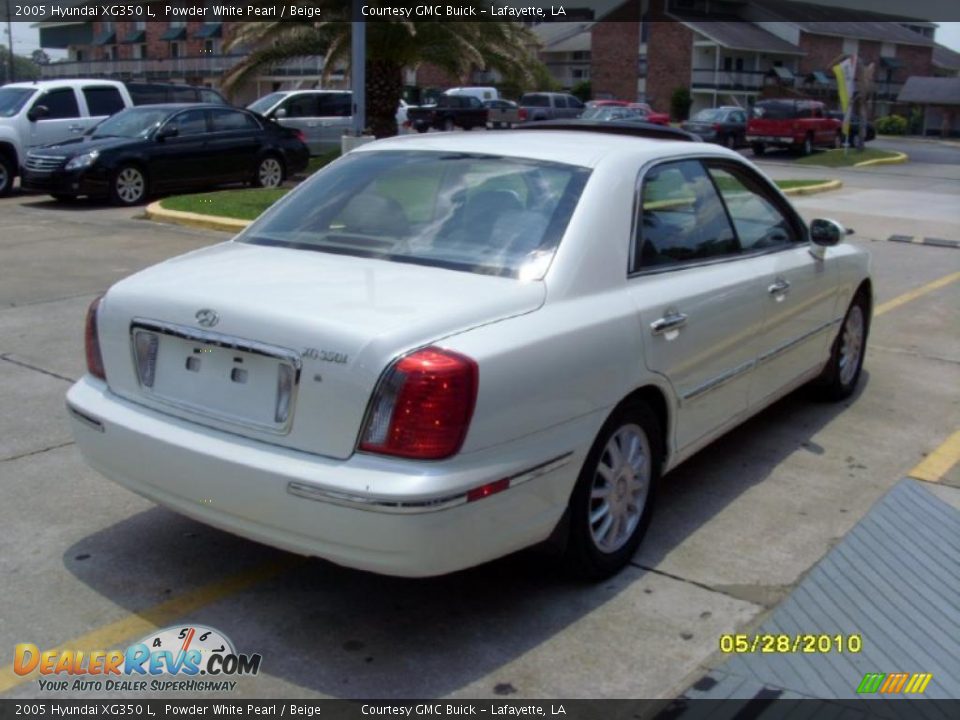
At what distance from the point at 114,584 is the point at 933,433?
4.39 meters

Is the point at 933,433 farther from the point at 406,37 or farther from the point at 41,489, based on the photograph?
the point at 406,37

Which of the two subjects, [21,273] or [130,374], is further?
[21,273]

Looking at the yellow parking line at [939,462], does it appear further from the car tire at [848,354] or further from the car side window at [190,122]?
the car side window at [190,122]

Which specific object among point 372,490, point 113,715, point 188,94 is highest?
point 188,94

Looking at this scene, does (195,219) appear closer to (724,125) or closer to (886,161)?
(886,161)

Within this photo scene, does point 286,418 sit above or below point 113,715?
above

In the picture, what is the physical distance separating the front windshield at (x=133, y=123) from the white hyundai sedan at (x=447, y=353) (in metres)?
12.4

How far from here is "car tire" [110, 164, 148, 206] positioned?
51.5ft

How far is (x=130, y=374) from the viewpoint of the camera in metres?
3.81

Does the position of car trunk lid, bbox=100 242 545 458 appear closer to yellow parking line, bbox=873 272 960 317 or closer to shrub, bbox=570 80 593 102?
yellow parking line, bbox=873 272 960 317

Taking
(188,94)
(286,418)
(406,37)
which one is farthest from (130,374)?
(188,94)

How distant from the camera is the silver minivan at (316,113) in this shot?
22.4m

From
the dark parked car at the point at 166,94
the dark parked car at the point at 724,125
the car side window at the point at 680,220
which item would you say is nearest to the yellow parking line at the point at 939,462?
the car side window at the point at 680,220

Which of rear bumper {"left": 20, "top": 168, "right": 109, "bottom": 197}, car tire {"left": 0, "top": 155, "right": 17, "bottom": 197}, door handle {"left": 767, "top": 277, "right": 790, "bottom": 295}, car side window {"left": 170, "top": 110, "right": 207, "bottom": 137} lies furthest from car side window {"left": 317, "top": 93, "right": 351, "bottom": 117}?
door handle {"left": 767, "top": 277, "right": 790, "bottom": 295}
